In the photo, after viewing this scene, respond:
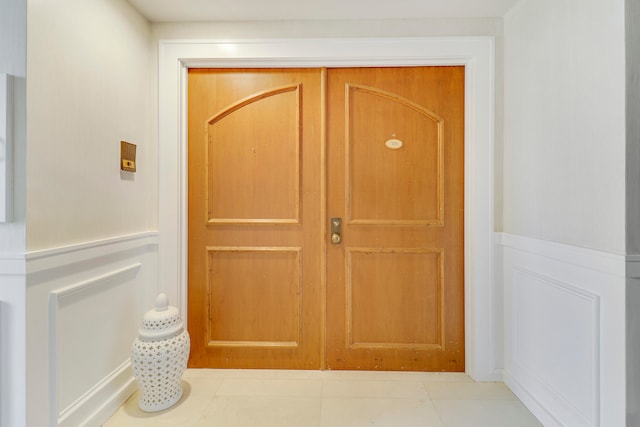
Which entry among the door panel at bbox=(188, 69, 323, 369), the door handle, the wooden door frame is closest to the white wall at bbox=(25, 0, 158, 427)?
the wooden door frame

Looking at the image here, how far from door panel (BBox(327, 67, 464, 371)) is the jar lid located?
2.91ft

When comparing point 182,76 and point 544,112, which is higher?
point 182,76

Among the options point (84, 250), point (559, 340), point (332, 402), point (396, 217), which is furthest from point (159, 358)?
point (559, 340)

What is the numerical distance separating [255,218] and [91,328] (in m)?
0.99

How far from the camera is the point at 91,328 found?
1.58 m

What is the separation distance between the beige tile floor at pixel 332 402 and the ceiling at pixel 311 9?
2127 mm

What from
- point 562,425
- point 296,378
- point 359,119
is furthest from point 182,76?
point 562,425

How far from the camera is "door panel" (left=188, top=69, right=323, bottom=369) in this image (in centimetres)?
207

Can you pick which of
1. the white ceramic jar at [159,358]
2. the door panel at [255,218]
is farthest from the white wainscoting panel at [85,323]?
the door panel at [255,218]

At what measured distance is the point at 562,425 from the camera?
148cm

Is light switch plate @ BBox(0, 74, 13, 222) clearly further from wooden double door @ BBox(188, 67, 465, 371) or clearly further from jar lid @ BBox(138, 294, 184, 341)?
wooden double door @ BBox(188, 67, 465, 371)

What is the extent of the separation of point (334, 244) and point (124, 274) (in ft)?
3.88

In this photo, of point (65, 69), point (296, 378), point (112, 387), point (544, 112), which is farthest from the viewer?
point (296, 378)

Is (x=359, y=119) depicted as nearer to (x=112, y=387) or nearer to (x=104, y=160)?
(x=104, y=160)
